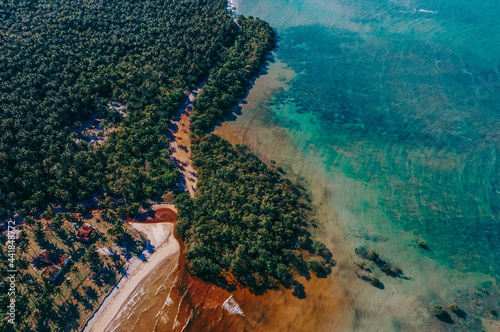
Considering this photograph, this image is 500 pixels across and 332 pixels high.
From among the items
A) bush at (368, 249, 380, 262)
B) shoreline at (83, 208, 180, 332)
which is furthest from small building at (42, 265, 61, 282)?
bush at (368, 249, 380, 262)

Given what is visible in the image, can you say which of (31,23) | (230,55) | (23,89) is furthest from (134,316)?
(31,23)

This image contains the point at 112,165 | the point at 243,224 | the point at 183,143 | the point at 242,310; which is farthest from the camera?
the point at 183,143

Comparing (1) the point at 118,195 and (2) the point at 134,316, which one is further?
(1) the point at 118,195

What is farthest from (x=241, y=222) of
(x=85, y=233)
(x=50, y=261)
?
(x=50, y=261)

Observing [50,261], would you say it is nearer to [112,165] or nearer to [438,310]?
[112,165]

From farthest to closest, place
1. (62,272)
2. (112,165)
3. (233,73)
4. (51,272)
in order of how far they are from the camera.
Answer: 1. (233,73)
2. (112,165)
3. (62,272)
4. (51,272)

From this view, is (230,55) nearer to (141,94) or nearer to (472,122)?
(141,94)

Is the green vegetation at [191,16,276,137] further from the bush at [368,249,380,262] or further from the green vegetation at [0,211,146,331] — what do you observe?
Answer: the bush at [368,249,380,262]

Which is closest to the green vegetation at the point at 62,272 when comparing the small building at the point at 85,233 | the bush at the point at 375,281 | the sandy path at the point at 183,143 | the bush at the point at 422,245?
the small building at the point at 85,233
